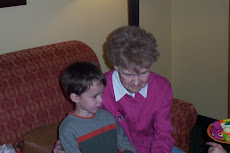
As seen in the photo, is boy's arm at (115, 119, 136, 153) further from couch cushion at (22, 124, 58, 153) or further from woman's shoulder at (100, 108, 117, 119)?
couch cushion at (22, 124, 58, 153)

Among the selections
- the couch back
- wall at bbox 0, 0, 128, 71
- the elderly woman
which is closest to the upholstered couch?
the couch back

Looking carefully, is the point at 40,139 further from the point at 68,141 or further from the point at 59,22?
the point at 59,22

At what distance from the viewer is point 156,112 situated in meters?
1.94

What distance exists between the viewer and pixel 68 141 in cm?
169

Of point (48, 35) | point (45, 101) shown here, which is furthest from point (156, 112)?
point (48, 35)

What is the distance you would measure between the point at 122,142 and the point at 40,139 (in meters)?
0.48

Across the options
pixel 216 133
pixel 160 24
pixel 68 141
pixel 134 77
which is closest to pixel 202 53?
pixel 160 24

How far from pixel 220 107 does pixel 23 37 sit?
6.69 ft

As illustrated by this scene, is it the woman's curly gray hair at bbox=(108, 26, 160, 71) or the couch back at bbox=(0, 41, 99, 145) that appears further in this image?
the couch back at bbox=(0, 41, 99, 145)

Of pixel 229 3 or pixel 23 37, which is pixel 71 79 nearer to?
pixel 23 37

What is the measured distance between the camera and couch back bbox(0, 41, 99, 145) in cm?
197

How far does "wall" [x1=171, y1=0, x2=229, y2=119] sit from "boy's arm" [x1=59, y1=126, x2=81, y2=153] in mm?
1965

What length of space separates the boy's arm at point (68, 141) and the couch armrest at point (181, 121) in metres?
0.78

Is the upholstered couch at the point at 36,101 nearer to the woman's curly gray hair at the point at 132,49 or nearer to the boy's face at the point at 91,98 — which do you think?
the boy's face at the point at 91,98
